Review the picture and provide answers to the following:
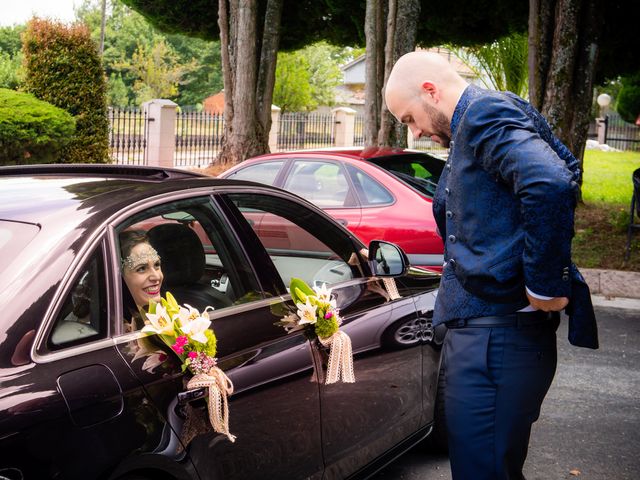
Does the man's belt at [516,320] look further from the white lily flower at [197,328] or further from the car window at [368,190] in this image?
the car window at [368,190]

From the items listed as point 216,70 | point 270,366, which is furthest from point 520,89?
point 216,70

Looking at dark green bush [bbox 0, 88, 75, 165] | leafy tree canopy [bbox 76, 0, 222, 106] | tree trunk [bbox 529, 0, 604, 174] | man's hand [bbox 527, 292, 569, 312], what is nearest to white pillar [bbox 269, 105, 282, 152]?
dark green bush [bbox 0, 88, 75, 165]

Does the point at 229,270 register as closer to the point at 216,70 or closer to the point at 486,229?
the point at 486,229

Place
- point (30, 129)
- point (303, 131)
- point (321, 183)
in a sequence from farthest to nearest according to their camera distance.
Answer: point (303, 131) < point (30, 129) < point (321, 183)

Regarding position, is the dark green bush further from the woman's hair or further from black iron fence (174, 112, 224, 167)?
the woman's hair

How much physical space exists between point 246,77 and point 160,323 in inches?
621

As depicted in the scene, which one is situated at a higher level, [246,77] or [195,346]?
[246,77]

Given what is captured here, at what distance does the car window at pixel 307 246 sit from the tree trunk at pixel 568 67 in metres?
9.40

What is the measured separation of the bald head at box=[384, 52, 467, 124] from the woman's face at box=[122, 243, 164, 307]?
1.01 metres

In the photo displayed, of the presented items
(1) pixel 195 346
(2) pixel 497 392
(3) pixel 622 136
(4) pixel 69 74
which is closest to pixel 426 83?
(2) pixel 497 392

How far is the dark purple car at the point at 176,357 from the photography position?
2.38m

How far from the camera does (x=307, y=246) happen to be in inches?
159

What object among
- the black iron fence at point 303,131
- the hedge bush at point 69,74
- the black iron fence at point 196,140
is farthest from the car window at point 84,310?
the black iron fence at point 303,131

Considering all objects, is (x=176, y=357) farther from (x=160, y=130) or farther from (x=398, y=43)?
(x=160, y=130)
